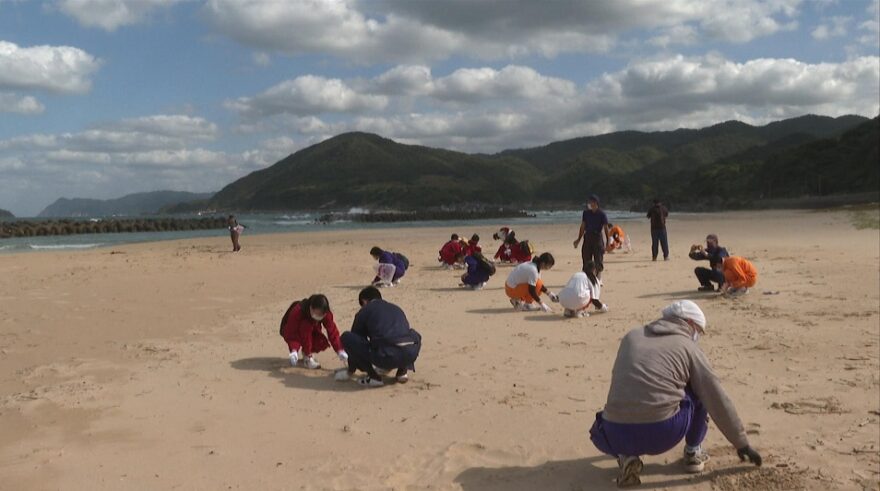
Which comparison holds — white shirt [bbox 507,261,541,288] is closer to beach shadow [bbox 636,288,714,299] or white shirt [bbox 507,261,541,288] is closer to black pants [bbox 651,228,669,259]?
beach shadow [bbox 636,288,714,299]

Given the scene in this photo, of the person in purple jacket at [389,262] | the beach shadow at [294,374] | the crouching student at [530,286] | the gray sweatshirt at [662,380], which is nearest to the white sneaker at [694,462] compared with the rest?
the gray sweatshirt at [662,380]

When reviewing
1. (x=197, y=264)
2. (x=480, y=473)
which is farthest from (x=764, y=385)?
(x=197, y=264)

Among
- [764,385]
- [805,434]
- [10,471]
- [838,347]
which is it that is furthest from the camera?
[838,347]

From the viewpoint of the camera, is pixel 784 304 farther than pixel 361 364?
Yes

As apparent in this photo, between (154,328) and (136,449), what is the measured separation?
5126 millimetres

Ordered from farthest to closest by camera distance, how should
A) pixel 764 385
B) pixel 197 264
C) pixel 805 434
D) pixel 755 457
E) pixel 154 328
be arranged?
pixel 197 264 < pixel 154 328 < pixel 764 385 < pixel 805 434 < pixel 755 457

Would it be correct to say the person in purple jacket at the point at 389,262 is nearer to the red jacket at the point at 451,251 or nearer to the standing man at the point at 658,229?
the red jacket at the point at 451,251

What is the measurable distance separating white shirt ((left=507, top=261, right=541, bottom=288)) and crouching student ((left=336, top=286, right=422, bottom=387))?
13.0 ft

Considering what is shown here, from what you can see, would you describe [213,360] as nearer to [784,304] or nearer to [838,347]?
[838,347]

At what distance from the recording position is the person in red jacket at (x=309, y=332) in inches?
282

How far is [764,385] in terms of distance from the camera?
6.18m

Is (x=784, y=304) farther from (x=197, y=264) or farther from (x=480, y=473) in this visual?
(x=197, y=264)

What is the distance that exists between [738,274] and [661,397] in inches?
301

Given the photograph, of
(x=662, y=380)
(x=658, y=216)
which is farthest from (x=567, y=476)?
(x=658, y=216)
